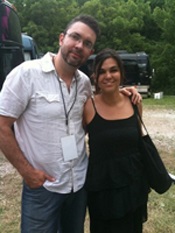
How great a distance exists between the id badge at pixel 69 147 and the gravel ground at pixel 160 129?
2.77m

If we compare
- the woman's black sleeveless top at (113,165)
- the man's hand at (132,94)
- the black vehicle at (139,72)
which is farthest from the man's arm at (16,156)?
the black vehicle at (139,72)

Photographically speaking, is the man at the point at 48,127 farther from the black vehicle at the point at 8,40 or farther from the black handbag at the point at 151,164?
the black vehicle at the point at 8,40

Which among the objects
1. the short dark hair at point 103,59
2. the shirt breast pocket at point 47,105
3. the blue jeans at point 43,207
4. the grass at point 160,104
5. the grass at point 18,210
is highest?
the short dark hair at point 103,59

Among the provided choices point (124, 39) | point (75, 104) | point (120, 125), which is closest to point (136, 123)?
point (120, 125)

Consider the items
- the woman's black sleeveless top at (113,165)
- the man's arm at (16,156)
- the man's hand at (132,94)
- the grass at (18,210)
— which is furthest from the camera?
the grass at (18,210)

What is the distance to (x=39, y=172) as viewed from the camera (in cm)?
171

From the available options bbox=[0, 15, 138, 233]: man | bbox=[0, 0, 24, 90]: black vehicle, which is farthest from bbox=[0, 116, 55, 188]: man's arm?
bbox=[0, 0, 24, 90]: black vehicle

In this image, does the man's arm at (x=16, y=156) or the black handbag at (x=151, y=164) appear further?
the black handbag at (x=151, y=164)

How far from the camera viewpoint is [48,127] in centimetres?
169

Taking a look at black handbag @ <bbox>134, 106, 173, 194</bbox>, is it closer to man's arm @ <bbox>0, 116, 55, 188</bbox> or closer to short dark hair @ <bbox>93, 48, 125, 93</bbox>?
short dark hair @ <bbox>93, 48, 125, 93</bbox>

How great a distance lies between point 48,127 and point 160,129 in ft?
18.6

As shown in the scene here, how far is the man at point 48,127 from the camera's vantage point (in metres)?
1.65

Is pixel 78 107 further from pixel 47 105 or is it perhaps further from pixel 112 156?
pixel 112 156

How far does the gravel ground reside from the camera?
4703 mm
